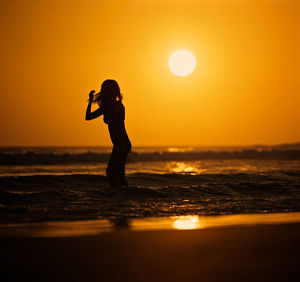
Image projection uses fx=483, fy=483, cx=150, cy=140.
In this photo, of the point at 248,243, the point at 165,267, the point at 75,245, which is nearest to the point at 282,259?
the point at 248,243

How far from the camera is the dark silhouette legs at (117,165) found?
28.2ft

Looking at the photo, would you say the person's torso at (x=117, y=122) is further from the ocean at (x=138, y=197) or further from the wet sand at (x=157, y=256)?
the wet sand at (x=157, y=256)

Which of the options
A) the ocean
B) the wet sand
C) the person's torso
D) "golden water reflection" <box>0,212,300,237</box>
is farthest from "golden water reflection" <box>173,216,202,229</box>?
the person's torso

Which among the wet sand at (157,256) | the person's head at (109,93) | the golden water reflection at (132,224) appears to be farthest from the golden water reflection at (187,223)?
the person's head at (109,93)

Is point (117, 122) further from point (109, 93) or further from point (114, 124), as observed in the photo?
point (109, 93)

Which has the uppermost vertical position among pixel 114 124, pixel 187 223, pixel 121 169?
pixel 114 124

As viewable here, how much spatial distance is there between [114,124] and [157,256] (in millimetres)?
4989

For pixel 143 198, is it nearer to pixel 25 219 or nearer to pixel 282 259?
pixel 25 219

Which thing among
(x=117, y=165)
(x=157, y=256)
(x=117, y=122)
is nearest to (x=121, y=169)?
(x=117, y=165)

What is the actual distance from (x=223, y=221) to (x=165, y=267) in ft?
7.80

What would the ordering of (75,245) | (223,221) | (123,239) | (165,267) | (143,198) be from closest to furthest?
1. (165,267)
2. (75,245)
3. (123,239)
4. (223,221)
5. (143,198)

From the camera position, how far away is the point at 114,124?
870cm

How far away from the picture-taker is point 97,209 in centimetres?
677

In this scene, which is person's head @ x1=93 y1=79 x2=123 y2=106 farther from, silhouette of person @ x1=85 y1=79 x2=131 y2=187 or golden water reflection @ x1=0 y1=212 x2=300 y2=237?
golden water reflection @ x1=0 y1=212 x2=300 y2=237
